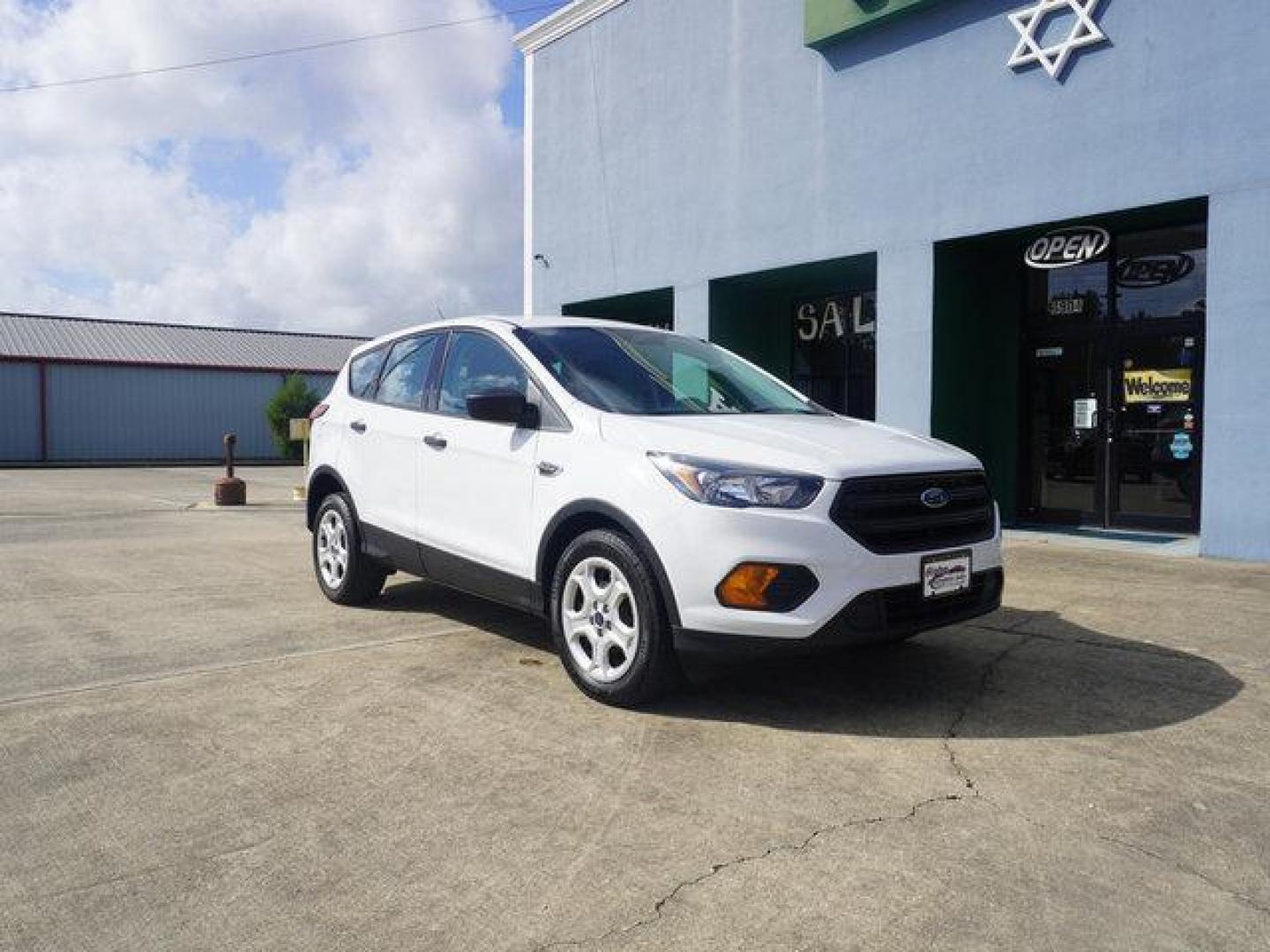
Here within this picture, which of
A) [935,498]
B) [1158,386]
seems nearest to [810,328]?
[1158,386]

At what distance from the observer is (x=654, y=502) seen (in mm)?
3938

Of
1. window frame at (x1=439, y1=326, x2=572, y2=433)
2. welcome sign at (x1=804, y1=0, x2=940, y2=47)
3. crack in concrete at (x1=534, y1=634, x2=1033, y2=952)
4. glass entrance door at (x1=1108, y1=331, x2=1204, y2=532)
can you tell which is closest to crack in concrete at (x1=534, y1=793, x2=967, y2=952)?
crack in concrete at (x1=534, y1=634, x2=1033, y2=952)

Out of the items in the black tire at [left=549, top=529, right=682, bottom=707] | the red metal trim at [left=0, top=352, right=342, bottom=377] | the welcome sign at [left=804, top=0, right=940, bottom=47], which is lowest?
the black tire at [left=549, top=529, right=682, bottom=707]

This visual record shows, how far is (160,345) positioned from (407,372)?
3152 centimetres

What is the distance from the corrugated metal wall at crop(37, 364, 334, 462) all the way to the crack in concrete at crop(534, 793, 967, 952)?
3244 centimetres

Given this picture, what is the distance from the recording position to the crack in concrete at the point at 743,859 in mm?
2408

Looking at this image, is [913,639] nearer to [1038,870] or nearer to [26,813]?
[1038,870]

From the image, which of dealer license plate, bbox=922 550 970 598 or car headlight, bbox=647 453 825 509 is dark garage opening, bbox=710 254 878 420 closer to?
dealer license plate, bbox=922 550 970 598

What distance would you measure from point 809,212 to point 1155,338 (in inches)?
157

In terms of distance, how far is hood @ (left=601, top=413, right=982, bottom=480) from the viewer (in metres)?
3.85

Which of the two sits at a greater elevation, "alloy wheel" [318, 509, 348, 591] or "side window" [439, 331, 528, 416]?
"side window" [439, 331, 528, 416]

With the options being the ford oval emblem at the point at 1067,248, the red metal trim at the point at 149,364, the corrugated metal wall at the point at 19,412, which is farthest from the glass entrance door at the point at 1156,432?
the corrugated metal wall at the point at 19,412

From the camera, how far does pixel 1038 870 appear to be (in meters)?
2.76

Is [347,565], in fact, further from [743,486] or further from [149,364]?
[149,364]
